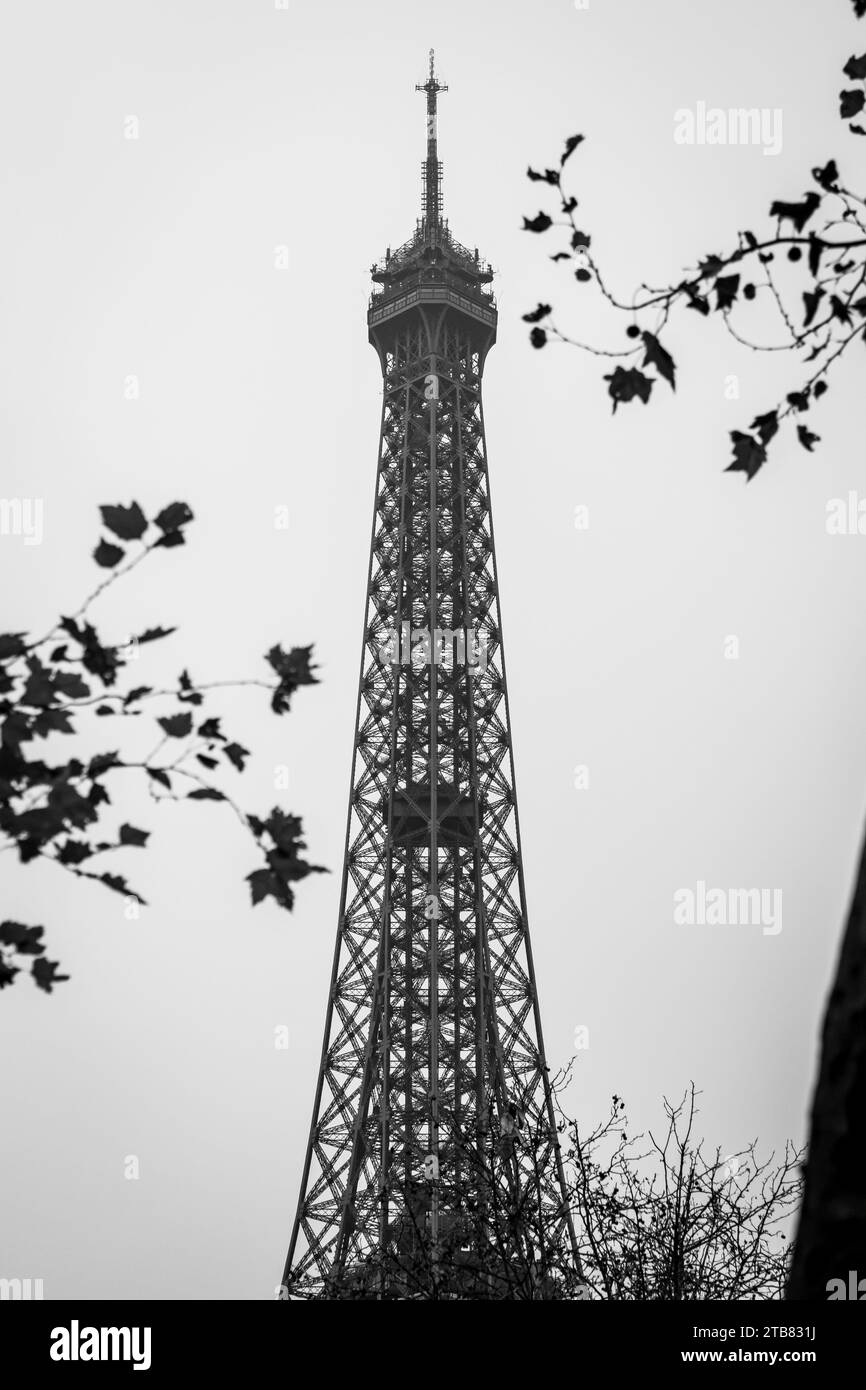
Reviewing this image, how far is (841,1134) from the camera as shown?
4539 millimetres

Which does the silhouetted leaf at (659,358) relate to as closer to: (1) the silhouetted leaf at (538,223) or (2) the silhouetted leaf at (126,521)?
(1) the silhouetted leaf at (538,223)

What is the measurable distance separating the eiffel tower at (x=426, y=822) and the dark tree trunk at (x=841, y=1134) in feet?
133

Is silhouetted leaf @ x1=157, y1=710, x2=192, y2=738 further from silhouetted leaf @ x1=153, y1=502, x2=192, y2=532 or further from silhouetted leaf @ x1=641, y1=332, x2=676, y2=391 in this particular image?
silhouetted leaf @ x1=641, y1=332, x2=676, y2=391

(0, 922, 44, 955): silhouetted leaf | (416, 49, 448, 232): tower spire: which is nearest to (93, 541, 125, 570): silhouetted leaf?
(0, 922, 44, 955): silhouetted leaf

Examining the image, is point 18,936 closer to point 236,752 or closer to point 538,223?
point 236,752

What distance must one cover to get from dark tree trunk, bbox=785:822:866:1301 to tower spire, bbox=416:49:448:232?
6390 centimetres

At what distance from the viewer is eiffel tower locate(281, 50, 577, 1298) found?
50.3 metres

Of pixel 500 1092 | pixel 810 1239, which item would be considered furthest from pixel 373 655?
pixel 810 1239

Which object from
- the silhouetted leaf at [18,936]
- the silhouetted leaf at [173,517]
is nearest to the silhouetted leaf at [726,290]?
the silhouetted leaf at [173,517]

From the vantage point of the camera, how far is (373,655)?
5919 centimetres

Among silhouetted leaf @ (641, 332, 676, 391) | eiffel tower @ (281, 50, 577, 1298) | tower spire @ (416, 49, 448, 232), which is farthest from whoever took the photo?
tower spire @ (416, 49, 448, 232)
